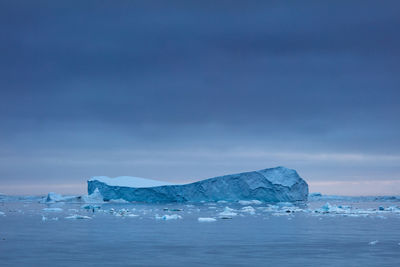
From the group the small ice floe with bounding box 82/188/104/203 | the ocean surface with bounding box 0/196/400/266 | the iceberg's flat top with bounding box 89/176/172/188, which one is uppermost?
the iceberg's flat top with bounding box 89/176/172/188

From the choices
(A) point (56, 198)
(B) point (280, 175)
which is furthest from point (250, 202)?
(A) point (56, 198)

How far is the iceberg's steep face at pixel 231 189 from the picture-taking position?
3619cm

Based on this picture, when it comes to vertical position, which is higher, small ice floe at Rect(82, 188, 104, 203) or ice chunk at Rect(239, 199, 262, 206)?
small ice floe at Rect(82, 188, 104, 203)

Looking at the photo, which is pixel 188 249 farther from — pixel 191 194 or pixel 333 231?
pixel 191 194

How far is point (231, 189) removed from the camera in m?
37.2

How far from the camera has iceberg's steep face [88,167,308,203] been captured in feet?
119

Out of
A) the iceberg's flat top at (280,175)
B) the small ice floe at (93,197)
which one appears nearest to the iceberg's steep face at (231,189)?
the iceberg's flat top at (280,175)

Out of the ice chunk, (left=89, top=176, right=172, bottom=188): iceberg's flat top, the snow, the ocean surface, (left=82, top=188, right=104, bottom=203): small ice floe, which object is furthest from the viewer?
the snow

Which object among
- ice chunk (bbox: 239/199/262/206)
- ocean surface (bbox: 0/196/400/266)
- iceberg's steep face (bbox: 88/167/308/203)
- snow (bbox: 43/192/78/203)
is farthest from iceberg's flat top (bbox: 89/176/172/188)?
ocean surface (bbox: 0/196/400/266)

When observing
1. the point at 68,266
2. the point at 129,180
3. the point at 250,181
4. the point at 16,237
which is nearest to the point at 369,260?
the point at 68,266

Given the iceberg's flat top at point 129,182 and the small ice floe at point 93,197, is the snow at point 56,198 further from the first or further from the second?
the small ice floe at point 93,197

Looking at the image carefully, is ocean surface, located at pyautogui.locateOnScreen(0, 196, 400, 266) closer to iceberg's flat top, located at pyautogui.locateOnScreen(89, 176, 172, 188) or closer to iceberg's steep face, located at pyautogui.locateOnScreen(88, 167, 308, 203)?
iceberg's steep face, located at pyautogui.locateOnScreen(88, 167, 308, 203)

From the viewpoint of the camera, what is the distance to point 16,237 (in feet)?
39.6

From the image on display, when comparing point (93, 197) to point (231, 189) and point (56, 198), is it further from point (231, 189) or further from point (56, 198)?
point (231, 189)
